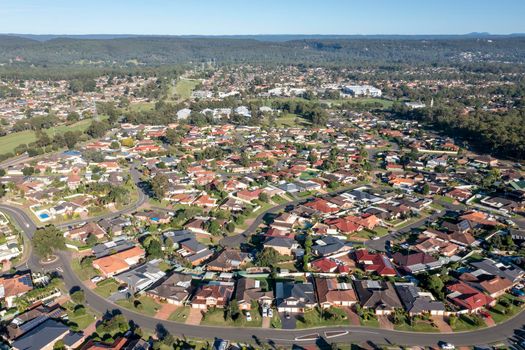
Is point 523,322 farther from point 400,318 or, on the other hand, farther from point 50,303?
point 50,303

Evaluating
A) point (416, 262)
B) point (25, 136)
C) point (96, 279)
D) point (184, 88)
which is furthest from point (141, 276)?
point (184, 88)

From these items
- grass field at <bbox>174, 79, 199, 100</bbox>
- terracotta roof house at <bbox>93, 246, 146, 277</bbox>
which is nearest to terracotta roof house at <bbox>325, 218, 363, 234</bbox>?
terracotta roof house at <bbox>93, 246, 146, 277</bbox>

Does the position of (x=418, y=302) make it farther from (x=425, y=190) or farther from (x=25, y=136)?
(x=25, y=136)

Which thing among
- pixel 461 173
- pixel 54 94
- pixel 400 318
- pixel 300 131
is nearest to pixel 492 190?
pixel 461 173

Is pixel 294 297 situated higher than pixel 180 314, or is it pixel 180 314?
pixel 294 297

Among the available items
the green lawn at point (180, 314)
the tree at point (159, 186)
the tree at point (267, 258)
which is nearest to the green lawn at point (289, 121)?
the tree at point (159, 186)

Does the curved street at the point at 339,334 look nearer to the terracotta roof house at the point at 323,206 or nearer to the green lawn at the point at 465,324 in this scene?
the green lawn at the point at 465,324

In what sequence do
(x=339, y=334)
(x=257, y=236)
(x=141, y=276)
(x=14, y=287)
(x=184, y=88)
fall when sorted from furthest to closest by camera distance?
(x=184, y=88), (x=257, y=236), (x=141, y=276), (x=14, y=287), (x=339, y=334)
